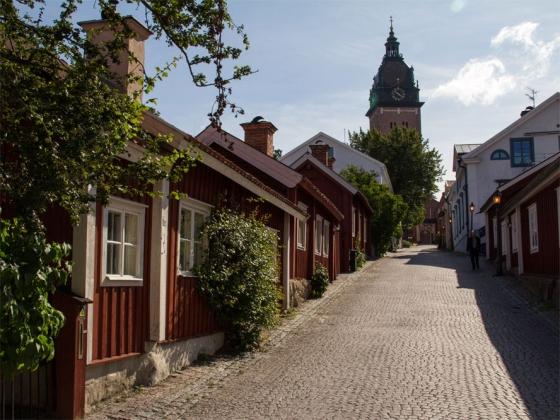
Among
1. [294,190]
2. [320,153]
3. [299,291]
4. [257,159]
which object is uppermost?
[320,153]

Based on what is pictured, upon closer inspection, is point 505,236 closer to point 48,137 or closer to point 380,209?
point 380,209

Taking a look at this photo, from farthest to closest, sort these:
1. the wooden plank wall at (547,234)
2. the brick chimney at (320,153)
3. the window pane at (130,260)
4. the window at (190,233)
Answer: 1. the brick chimney at (320,153)
2. the wooden plank wall at (547,234)
3. the window at (190,233)
4. the window pane at (130,260)

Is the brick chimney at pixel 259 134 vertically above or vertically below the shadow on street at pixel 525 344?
above

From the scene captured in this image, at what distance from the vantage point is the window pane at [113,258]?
7.91m

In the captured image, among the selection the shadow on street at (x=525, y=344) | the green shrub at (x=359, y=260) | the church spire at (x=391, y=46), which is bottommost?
the shadow on street at (x=525, y=344)

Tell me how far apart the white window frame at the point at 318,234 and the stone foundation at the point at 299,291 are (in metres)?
2.01

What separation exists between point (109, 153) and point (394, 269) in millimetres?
23965

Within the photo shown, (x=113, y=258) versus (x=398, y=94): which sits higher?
(x=398, y=94)

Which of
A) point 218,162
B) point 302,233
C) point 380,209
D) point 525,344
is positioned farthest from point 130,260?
point 380,209

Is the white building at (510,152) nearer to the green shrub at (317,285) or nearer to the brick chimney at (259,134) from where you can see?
the green shrub at (317,285)

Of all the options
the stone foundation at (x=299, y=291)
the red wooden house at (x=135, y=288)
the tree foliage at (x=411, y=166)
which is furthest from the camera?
the tree foliage at (x=411, y=166)

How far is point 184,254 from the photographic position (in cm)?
1035

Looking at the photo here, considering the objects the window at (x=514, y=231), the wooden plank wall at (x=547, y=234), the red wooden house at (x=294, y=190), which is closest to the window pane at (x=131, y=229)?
the red wooden house at (x=294, y=190)

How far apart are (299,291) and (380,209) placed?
2036 cm
